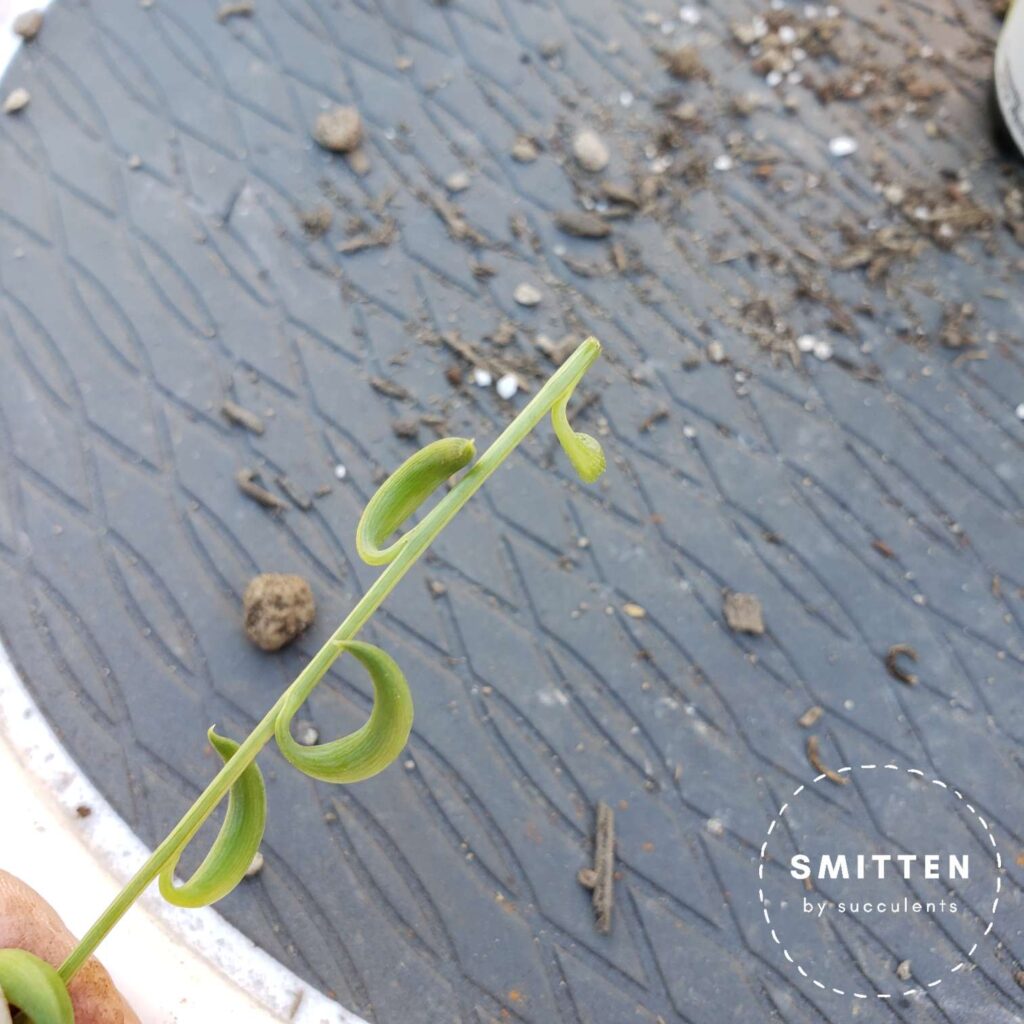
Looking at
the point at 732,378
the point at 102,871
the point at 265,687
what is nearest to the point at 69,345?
the point at 265,687

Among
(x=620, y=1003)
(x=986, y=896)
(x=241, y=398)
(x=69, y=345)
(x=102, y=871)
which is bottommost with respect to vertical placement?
(x=986, y=896)

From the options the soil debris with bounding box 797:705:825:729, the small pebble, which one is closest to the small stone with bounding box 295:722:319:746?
the soil debris with bounding box 797:705:825:729

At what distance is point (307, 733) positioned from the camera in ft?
3.11

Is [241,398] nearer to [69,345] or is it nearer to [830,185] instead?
[69,345]

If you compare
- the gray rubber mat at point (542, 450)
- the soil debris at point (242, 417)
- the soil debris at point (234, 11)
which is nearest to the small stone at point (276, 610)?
the gray rubber mat at point (542, 450)

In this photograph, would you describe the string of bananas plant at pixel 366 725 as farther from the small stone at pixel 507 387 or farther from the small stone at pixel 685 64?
the small stone at pixel 685 64

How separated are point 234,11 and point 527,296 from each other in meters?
0.54

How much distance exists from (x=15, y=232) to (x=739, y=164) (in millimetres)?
867

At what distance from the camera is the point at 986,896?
95 centimetres

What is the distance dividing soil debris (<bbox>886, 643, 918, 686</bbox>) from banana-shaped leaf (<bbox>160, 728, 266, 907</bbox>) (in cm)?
76

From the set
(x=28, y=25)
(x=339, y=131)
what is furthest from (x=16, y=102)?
(x=339, y=131)

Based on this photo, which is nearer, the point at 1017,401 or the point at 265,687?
the point at 265,687

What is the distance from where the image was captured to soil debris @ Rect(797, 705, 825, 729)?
39.0 inches

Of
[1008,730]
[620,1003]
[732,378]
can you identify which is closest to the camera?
[620,1003]
